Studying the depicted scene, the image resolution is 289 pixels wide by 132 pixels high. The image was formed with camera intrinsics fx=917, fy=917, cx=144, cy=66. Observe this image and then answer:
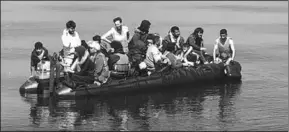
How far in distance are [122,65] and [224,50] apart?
6.33 meters

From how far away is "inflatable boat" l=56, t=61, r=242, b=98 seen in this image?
32656mm

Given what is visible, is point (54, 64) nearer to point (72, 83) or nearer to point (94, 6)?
point (72, 83)

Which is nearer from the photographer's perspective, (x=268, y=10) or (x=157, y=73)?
(x=157, y=73)

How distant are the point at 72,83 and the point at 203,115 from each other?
193 inches

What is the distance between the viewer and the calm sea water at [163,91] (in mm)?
29891

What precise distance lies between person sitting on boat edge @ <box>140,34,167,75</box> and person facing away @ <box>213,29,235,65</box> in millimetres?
4031

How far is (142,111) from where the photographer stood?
31.7m

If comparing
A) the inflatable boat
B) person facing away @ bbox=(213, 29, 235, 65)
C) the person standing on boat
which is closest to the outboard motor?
the inflatable boat

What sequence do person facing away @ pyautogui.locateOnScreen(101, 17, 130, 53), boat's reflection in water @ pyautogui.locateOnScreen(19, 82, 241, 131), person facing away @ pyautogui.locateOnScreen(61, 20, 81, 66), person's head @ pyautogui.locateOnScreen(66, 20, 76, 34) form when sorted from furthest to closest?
person facing away @ pyautogui.locateOnScreen(101, 17, 130, 53)
person facing away @ pyautogui.locateOnScreen(61, 20, 81, 66)
person's head @ pyautogui.locateOnScreen(66, 20, 76, 34)
boat's reflection in water @ pyautogui.locateOnScreen(19, 82, 241, 131)

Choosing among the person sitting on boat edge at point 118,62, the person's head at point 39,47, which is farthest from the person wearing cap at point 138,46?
the person's head at point 39,47

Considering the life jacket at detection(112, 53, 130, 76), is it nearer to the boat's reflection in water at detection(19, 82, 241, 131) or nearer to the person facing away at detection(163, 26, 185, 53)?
the boat's reflection in water at detection(19, 82, 241, 131)

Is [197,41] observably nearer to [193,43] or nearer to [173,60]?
[193,43]

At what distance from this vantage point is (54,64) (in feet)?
107

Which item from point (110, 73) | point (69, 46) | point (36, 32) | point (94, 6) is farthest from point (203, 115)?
point (94, 6)
